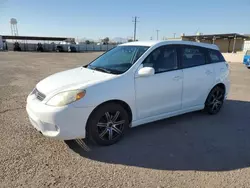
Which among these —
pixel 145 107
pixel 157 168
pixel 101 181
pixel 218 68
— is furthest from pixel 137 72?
pixel 218 68

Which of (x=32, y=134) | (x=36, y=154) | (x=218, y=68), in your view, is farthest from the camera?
(x=218, y=68)

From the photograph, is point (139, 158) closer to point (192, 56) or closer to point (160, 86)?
point (160, 86)

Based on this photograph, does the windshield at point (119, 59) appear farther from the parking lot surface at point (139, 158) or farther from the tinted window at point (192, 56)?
the parking lot surface at point (139, 158)

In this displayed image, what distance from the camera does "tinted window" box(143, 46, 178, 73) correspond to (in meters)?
3.91

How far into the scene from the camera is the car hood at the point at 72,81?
3.25m

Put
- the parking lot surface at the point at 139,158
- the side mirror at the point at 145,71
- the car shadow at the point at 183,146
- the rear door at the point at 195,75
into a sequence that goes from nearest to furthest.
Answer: the parking lot surface at the point at 139,158 → the car shadow at the point at 183,146 → the side mirror at the point at 145,71 → the rear door at the point at 195,75

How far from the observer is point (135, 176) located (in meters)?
2.80

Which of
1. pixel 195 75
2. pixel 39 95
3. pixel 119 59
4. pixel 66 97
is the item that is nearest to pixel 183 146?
pixel 195 75

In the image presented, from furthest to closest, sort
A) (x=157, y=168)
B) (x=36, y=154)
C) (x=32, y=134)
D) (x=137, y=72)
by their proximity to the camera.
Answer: (x=32, y=134) → (x=137, y=72) → (x=36, y=154) → (x=157, y=168)

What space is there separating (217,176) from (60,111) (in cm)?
226

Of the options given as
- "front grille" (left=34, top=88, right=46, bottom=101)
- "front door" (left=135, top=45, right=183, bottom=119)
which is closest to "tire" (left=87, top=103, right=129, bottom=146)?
"front door" (left=135, top=45, right=183, bottom=119)

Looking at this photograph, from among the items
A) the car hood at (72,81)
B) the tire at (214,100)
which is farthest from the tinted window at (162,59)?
the tire at (214,100)

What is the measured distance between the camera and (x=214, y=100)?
16.8 ft

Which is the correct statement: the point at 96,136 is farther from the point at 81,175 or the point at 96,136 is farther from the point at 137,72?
the point at 137,72
